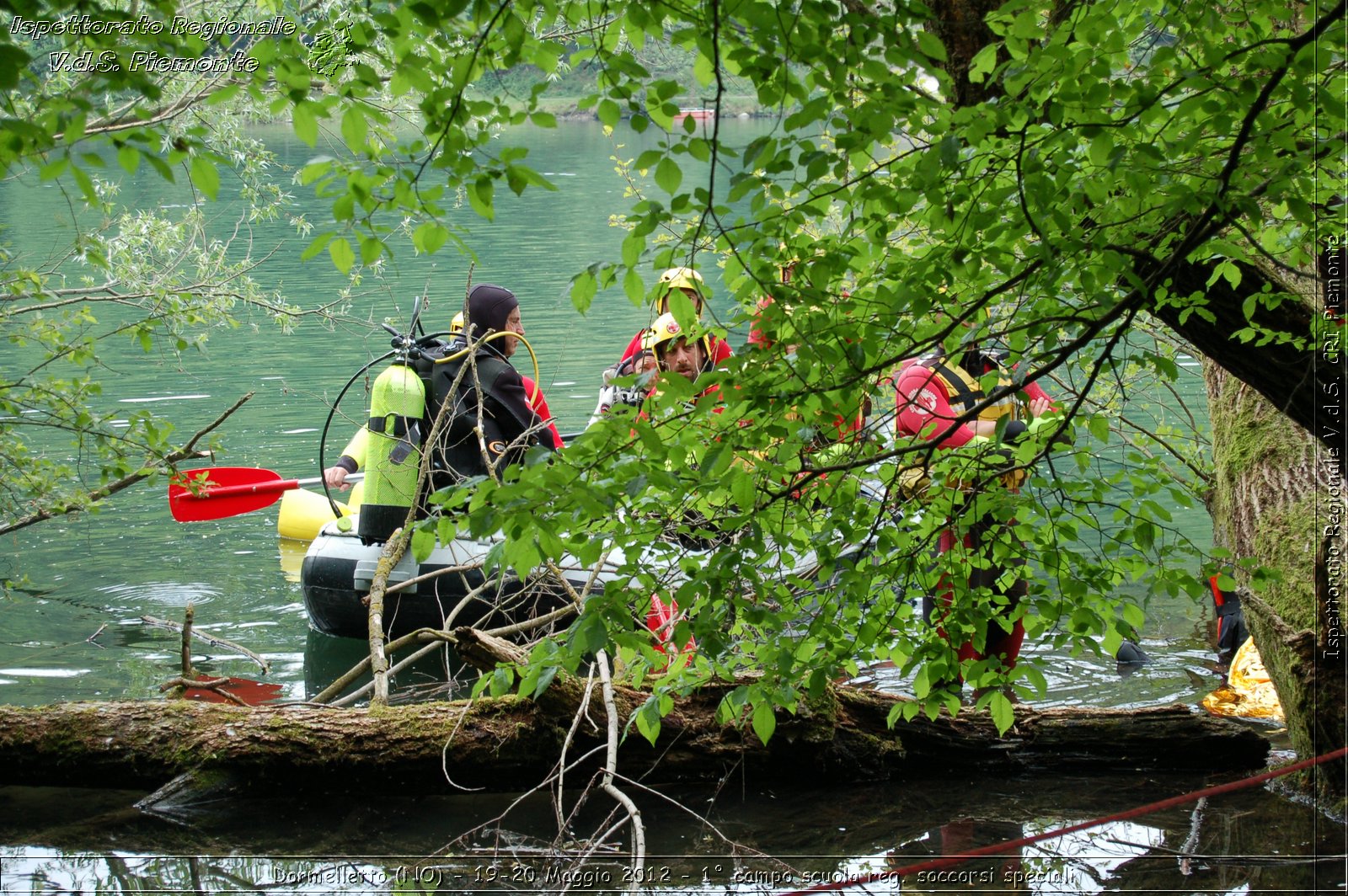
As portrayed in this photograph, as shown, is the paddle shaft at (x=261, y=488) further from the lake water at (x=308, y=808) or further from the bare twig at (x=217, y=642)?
the bare twig at (x=217, y=642)

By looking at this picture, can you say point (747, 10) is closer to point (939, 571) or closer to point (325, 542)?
point (939, 571)

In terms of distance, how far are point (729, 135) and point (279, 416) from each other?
97.4ft

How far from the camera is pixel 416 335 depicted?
21.5 ft

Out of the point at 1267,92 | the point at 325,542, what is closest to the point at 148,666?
the point at 325,542

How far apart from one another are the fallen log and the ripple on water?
10.4 feet

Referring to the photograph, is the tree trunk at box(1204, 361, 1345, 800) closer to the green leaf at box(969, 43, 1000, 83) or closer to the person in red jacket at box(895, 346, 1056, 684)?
the person in red jacket at box(895, 346, 1056, 684)

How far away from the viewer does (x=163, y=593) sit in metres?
7.75

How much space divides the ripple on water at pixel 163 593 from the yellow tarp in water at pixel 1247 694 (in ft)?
19.8

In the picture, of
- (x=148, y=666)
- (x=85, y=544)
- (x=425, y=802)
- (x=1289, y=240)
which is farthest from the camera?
(x=85, y=544)

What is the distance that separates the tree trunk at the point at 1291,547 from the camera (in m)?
4.17

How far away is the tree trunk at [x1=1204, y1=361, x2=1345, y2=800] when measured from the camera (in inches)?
164

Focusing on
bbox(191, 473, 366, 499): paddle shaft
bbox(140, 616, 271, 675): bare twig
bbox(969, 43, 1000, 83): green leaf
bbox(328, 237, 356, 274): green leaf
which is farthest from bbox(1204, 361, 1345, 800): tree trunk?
bbox(191, 473, 366, 499): paddle shaft

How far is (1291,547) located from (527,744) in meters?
3.01

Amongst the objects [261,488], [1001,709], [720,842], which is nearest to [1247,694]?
[720,842]
